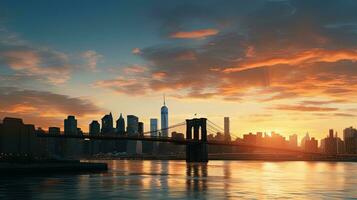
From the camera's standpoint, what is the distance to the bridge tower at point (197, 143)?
15289 centimetres

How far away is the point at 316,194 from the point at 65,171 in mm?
58210

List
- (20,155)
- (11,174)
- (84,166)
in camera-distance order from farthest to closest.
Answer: (20,155) → (84,166) → (11,174)

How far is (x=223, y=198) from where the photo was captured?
3903 centimetres

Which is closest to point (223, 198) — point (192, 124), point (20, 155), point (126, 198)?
point (126, 198)

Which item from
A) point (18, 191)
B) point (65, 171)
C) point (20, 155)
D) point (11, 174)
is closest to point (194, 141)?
point (20, 155)

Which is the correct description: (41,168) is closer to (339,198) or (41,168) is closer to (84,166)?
(84,166)

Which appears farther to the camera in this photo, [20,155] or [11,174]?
[20,155]

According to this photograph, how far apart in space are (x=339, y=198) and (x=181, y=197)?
12.9 m

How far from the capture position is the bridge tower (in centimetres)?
15289

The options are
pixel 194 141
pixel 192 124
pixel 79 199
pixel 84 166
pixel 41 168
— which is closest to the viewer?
pixel 79 199

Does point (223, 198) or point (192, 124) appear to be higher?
point (192, 124)

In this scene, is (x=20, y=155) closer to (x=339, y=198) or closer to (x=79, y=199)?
(x=79, y=199)

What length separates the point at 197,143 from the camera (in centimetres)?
15388

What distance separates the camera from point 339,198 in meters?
40.5
